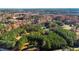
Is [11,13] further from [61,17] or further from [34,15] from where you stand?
[61,17]

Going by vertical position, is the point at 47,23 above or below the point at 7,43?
above

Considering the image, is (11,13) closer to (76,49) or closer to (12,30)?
(12,30)

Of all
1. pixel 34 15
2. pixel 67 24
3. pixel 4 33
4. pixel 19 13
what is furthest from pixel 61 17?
pixel 4 33

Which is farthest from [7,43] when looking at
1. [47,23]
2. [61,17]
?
[61,17]

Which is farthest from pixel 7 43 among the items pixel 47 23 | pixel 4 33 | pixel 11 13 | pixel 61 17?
pixel 61 17

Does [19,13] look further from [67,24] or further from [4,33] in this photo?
[67,24]
